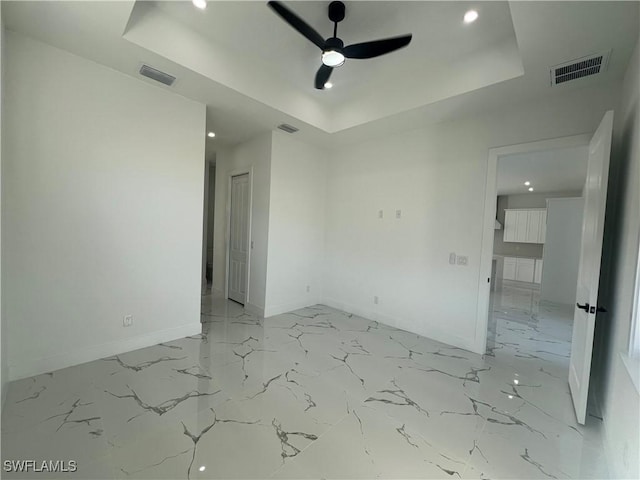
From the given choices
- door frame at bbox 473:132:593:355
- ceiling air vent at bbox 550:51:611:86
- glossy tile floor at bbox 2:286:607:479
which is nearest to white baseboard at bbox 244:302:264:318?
glossy tile floor at bbox 2:286:607:479

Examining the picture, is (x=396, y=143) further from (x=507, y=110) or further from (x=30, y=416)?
→ (x=30, y=416)

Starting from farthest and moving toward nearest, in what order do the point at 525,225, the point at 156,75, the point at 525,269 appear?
1. the point at 525,225
2. the point at 525,269
3. the point at 156,75

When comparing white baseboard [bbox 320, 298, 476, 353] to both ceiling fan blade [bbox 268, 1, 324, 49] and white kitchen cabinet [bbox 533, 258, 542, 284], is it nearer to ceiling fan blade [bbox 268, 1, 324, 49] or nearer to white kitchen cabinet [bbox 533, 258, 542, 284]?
ceiling fan blade [bbox 268, 1, 324, 49]

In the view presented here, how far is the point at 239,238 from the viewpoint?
4.92 metres

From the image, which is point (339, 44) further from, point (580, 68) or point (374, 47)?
point (580, 68)

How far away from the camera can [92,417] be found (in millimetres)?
1936

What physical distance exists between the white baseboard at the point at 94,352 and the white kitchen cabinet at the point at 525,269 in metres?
8.88

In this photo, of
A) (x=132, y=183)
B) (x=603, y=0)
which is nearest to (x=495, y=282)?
(x=603, y=0)

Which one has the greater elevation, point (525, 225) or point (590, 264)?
point (525, 225)

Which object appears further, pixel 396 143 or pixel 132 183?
pixel 396 143

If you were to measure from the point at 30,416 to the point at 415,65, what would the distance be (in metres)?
4.58
